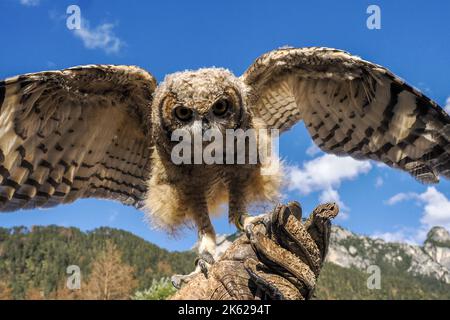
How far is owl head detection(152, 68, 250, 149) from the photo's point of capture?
446cm

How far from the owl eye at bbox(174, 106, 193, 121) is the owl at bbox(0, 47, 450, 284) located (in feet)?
0.03

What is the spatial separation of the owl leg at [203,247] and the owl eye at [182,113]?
1.17m

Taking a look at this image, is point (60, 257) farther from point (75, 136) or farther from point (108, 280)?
point (75, 136)

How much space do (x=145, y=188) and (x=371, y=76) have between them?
328 cm

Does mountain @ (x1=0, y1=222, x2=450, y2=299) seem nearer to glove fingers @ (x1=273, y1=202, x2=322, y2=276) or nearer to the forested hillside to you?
the forested hillside

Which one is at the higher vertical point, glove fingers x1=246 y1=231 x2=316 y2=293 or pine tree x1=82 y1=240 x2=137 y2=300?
pine tree x1=82 y1=240 x2=137 y2=300

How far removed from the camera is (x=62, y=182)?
5375 millimetres

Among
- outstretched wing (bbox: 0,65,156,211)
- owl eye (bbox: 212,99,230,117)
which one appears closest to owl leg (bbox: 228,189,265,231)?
owl eye (bbox: 212,99,230,117)

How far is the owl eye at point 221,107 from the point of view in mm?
4551

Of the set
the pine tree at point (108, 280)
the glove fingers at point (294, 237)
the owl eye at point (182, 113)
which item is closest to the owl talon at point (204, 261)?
the glove fingers at point (294, 237)

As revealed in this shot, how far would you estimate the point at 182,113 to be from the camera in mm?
4574

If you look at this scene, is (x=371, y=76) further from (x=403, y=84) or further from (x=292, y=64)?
(x=292, y=64)
